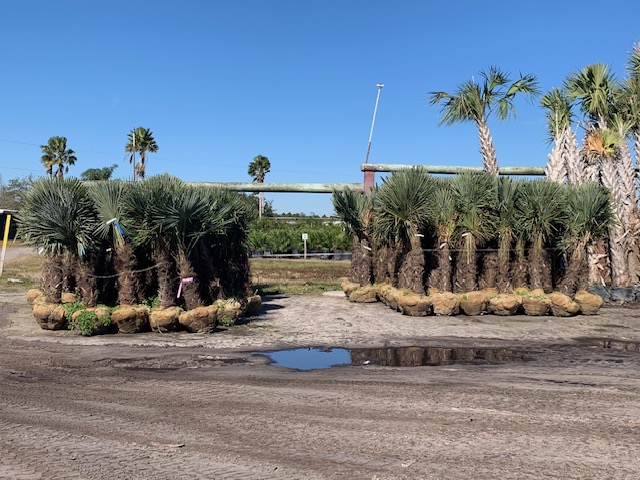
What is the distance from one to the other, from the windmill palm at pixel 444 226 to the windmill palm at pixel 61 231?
886 cm

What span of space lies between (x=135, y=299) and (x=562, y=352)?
9096 mm

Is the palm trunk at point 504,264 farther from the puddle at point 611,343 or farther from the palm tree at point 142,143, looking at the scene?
the palm tree at point 142,143

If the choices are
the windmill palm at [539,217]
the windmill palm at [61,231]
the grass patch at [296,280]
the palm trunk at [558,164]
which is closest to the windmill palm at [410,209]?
the windmill palm at [539,217]

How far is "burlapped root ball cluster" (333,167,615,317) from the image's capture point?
617 inches

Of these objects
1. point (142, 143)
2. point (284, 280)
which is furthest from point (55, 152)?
point (284, 280)

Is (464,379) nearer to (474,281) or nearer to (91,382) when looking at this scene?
(91,382)

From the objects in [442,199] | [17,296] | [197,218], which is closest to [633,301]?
[442,199]

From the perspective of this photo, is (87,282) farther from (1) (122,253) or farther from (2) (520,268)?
(2) (520,268)

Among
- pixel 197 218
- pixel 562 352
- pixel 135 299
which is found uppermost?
pixel 197 218

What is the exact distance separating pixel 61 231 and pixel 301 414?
329 inches

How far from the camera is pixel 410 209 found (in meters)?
15.9

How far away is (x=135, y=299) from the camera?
13070mm

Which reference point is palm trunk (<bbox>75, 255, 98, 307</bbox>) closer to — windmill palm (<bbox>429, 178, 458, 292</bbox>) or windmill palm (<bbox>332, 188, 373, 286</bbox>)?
windmill palm (<bbox>332, 188, 373, 286</bbox>)

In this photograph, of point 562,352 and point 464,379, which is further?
point 562,352
